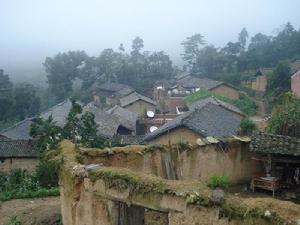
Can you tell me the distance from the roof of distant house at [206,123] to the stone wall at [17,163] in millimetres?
9314

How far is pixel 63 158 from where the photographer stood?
1095cm

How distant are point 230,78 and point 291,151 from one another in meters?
47.3

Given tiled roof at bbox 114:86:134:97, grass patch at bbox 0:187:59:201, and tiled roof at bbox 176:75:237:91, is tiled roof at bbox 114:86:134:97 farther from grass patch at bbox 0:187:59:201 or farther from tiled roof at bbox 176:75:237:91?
grass patch at bbox 0:187:59:201

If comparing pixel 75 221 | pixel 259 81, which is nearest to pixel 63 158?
pixel 75 221

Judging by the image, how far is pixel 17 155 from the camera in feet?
96.3

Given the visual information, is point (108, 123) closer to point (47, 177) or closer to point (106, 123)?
point (106, 123)

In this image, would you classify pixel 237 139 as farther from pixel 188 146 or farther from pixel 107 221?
pixel 107 221

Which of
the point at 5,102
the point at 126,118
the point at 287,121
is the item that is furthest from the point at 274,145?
the point at 5,102

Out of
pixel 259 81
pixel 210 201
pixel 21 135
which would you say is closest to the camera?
pixel 210 201

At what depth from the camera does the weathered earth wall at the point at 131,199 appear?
7551 mm

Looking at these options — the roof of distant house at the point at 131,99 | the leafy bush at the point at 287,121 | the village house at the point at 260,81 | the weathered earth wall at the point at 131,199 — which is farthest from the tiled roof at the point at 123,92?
the weathered earth wall at the point at 131,199

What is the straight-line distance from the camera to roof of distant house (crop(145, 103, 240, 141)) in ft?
77.8

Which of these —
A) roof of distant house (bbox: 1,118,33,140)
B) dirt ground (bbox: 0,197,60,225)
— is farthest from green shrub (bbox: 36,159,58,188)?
roof of distant house (bbox: 1,118,33,140)

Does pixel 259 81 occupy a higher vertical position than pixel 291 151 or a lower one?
higher
